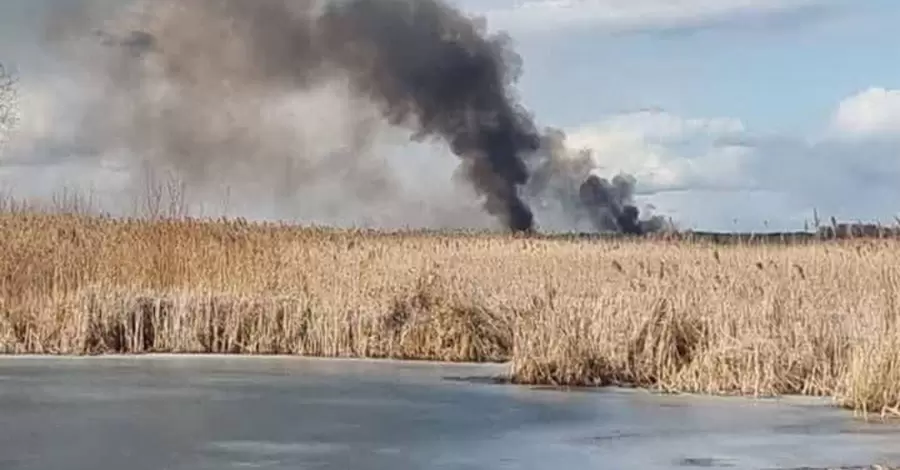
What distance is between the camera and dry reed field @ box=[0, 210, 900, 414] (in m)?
9.14

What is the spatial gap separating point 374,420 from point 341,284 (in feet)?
15.0

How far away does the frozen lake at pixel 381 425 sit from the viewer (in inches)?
250

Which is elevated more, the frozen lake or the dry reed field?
the dry reed field

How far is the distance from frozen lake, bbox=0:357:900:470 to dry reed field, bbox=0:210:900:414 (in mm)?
430

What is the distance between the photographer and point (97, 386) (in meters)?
8.91

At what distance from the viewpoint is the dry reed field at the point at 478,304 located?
9141 mm

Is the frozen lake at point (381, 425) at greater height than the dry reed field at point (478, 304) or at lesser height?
lesser

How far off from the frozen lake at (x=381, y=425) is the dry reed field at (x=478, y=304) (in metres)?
0.43

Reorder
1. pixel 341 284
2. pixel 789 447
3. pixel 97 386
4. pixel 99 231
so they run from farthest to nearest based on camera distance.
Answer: pixel 99 231, pixel 341 284, pixel 97 386, pixel 789 447

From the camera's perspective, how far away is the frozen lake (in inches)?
250

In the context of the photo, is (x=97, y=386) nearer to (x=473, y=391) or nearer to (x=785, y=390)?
(x=473, y=391)

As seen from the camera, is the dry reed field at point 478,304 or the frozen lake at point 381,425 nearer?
the frozen lake at point 381,425

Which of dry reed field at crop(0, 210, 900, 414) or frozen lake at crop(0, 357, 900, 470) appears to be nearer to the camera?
frozen lake at crop(0, 357, 900, 470)

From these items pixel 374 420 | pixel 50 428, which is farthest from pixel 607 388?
pixel 50 428
